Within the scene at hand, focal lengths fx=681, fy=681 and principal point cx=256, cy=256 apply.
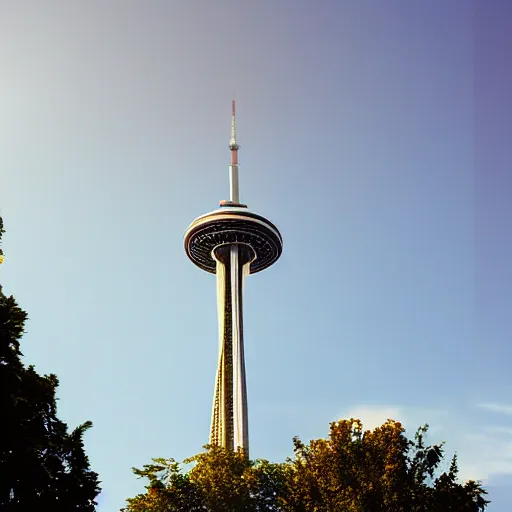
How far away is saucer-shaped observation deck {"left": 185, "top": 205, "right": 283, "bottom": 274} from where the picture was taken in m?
91.4

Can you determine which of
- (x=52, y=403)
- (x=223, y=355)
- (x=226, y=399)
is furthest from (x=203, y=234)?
(x=52, y=403)

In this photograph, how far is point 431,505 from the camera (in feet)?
113

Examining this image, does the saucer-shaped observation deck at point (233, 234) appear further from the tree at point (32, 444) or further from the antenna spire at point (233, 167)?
the tree at point (32, 444)

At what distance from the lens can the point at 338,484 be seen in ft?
115

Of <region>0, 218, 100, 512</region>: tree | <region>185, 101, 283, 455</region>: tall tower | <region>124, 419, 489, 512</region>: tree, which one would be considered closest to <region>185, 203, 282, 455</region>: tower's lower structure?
<region>185, 101, 283, 455</region>: tall tower

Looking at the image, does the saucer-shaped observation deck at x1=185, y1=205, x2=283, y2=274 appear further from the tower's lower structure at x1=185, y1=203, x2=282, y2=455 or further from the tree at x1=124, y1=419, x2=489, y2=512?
the tree at x1=124, y1=419, x2=489, y2=512

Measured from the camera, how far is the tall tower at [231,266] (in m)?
85.8

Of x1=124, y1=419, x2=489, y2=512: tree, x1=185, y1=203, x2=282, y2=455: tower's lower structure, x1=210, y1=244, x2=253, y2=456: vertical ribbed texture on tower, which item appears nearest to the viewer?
x1=124, y1=419, x2=489, y2=512: tree

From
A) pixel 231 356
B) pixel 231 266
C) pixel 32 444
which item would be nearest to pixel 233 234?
pixel 231 266

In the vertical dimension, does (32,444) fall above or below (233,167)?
below

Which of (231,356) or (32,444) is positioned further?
(231,356)

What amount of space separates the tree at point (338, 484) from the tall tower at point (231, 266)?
138 ft

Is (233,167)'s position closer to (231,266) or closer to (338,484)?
(231,266)

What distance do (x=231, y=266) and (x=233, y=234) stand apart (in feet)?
15.1
